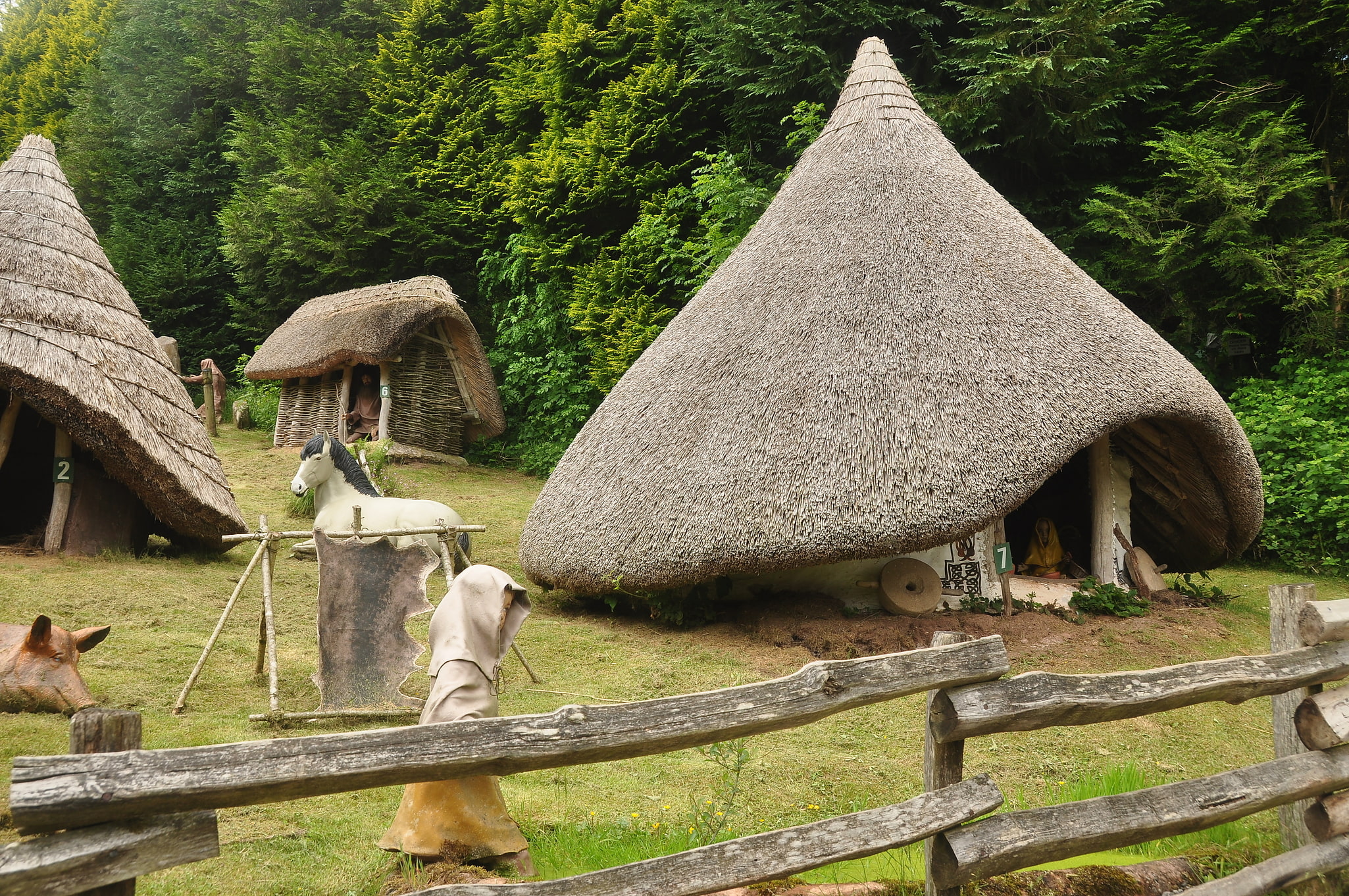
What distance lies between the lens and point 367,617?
5.29 metres

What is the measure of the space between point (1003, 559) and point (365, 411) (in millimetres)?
11403

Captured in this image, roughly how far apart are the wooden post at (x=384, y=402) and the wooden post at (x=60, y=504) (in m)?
6.65

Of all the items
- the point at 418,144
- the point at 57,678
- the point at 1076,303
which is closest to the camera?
the point at 57,678

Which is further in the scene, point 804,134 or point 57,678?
point 804,134

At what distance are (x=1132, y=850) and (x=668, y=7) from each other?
14319 mm

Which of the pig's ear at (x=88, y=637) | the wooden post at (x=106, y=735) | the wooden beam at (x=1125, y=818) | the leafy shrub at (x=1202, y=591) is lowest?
the wooden beam at (x=1125, y=818)

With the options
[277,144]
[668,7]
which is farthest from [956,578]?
[277,144]

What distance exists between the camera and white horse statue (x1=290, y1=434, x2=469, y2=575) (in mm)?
6668

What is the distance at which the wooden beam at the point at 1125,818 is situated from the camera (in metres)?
2.72

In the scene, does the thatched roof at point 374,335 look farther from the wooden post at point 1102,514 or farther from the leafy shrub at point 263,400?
the wooden post at point 1102,514

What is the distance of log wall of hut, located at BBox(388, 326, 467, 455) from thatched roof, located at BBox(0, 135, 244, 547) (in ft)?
20.4

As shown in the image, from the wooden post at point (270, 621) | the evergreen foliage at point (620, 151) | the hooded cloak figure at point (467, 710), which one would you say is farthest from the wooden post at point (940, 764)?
the evergreen foliage at point (620, 151)

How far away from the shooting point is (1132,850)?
11.7 feet

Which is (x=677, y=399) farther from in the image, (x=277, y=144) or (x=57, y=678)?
(x=277, y=144)
